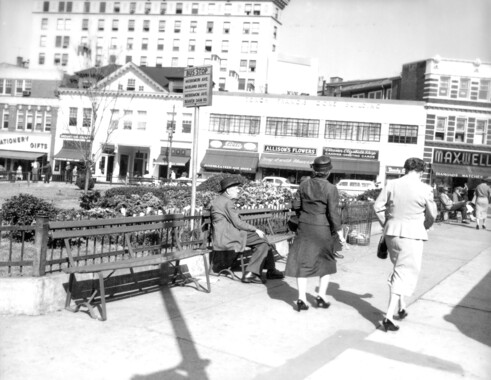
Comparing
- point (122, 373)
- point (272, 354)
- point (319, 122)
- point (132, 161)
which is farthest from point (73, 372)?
point (132, 161)

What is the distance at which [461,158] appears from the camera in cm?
4519

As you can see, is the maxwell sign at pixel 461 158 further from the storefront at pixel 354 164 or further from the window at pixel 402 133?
the storefront at pixel 354 164

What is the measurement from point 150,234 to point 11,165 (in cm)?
5088

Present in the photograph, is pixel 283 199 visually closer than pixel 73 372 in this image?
No

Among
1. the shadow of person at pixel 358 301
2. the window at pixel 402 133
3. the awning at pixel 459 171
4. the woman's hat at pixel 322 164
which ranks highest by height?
the window at pixel 402 133

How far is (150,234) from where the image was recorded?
8742 mm

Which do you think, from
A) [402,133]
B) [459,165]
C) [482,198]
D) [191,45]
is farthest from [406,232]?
[191,45]

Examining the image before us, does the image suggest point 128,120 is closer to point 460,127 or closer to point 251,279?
point 460,127

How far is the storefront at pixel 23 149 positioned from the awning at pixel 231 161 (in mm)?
17451

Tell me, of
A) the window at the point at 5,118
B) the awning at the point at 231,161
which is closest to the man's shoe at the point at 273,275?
the awning at the point at 231,161

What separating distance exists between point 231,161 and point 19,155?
22564 millimetres

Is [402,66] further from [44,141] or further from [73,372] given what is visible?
[73,372]

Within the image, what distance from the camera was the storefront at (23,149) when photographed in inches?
2089

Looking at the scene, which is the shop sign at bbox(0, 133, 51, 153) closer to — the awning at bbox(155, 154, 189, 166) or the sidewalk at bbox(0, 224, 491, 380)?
the awning at bbox(155, 154, 189, 166)
